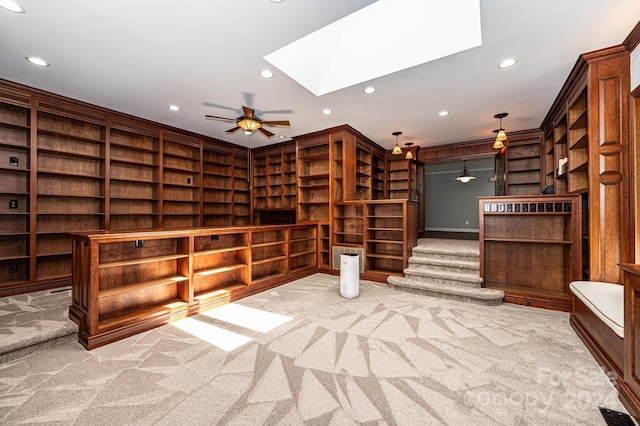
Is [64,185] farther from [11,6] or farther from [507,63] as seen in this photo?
[507,63]

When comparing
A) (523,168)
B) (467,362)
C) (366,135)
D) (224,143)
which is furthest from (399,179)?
(467,362)

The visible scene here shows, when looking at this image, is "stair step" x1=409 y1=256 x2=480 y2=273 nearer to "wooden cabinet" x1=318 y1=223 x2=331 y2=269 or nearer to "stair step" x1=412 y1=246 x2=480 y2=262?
"stair step" x1=412 y1=246 x2=480 y2=262

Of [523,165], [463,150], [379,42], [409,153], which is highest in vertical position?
[379,42]

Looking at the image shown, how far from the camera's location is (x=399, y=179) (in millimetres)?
7516

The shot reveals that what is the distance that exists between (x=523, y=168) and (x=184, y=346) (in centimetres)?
700

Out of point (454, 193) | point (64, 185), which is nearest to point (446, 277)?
point (64, 185)

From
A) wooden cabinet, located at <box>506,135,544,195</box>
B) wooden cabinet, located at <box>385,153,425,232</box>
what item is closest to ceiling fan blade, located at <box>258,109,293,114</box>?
wooden cabinet, located at <box>385,153,425,232</box>

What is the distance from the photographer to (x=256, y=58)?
9.65 ft

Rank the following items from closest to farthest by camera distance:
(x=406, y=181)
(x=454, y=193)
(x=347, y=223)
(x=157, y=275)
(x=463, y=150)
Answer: (x=157, y=275)
(x=347, y=223)
(x=463, y=150)
(x=406, y=181)
(x=454, y=193)

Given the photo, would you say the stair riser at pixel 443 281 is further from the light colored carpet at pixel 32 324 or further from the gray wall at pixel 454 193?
the gray wall at pixel 454 193

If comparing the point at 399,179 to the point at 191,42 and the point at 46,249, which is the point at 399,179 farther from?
the point at 46,249

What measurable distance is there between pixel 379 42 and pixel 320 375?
3.75 meters

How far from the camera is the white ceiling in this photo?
226 cm

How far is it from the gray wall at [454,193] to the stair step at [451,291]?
6773 mm
